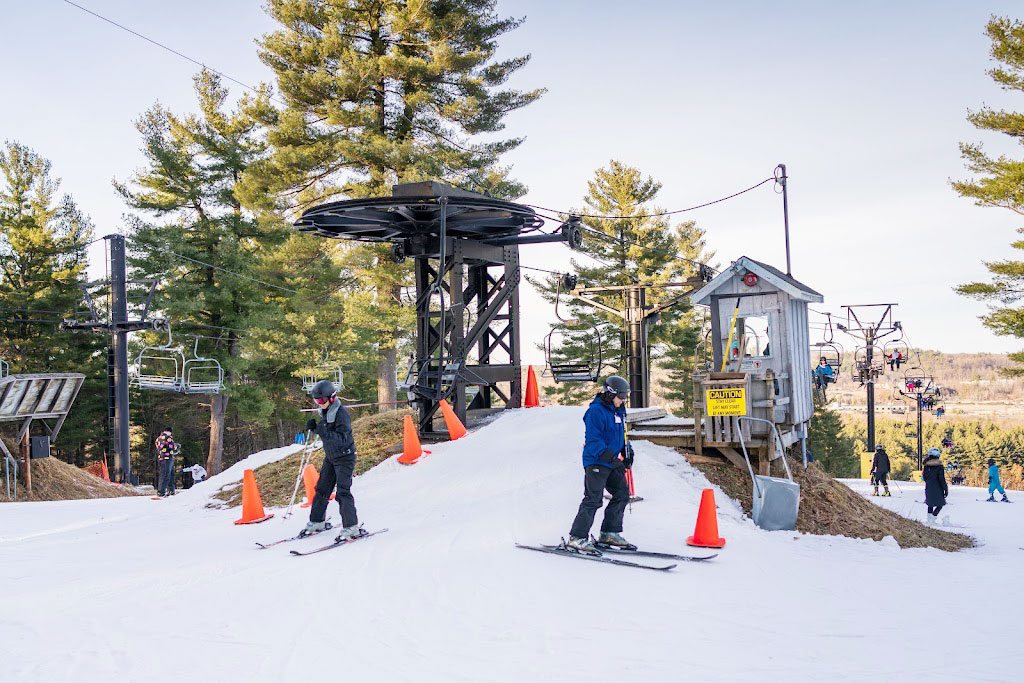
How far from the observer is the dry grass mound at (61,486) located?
21.0 metres

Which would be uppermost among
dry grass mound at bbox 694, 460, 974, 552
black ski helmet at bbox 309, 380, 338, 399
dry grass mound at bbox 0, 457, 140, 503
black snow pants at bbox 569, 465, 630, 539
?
black ski helmet at bbox 309, 380, 338, 399

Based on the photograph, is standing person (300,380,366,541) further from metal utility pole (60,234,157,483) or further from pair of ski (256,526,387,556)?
metal utility pole (60,234,157,483)

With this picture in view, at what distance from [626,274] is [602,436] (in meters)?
32.7

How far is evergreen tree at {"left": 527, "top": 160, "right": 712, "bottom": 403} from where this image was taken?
1564 inches

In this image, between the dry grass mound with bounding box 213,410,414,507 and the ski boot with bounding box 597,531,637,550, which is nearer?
the ski boot with bounding box 597,531,637,550

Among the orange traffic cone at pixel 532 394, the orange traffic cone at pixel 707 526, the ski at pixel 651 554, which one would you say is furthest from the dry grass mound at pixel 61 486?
the orange traffic cone at pixel 707 526

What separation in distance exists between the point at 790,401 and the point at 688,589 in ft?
23.5

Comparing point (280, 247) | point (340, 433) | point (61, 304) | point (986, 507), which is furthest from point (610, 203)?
point (340, 433)

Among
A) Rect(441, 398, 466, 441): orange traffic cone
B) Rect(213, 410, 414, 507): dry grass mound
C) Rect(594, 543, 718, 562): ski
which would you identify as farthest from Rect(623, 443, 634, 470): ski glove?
Rect(441, 398, 466, 441): orange traffic cone

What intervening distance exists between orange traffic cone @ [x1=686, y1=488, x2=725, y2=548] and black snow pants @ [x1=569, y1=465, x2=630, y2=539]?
2.86ft

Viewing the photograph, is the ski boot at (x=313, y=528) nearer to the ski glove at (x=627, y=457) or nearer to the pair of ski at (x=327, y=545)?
the pair of ski at (x=327, y=545)

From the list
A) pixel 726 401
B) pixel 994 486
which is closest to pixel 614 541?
pixel 726 401

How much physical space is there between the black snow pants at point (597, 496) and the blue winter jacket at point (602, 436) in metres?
0.08

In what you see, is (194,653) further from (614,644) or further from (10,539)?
(10,539)
